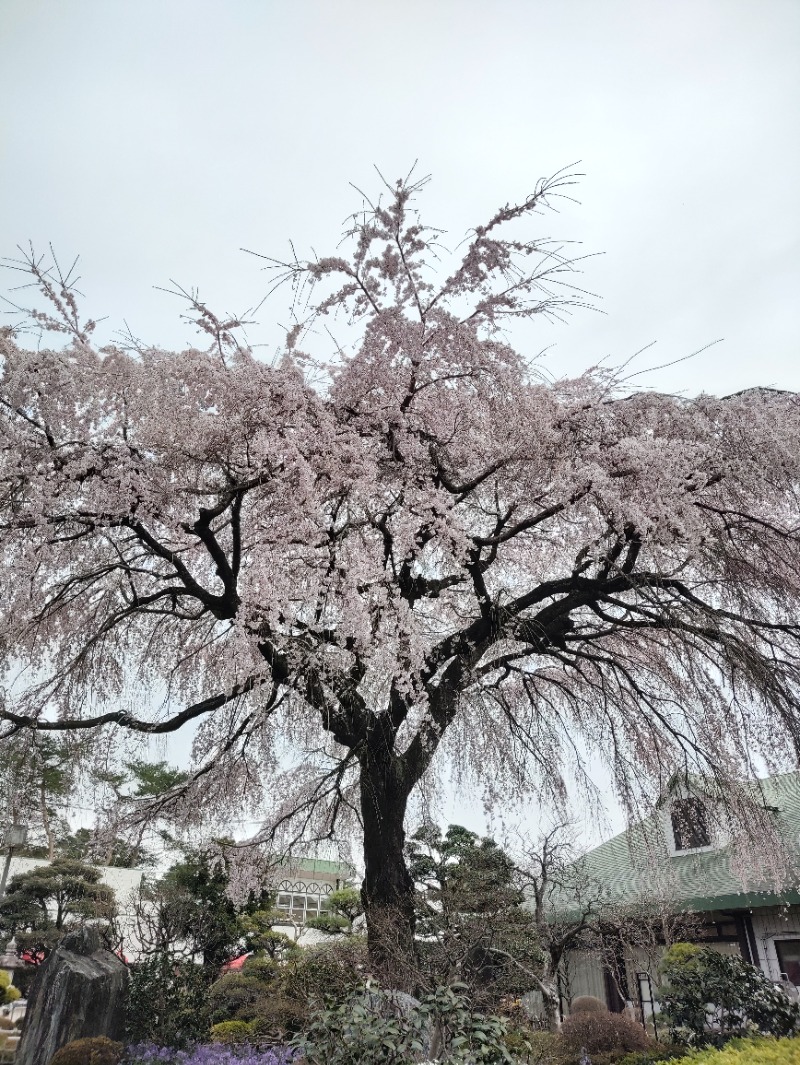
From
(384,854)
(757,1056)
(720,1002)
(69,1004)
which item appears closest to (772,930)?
(720,1002)

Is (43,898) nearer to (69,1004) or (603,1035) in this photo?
(69,1004)

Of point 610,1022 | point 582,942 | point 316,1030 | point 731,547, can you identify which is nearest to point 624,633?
point 731,547

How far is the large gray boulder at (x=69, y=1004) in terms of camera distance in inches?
318

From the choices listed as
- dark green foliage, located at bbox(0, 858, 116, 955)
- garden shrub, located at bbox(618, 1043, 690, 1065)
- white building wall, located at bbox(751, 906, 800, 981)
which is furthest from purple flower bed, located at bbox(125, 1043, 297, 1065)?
dark green foliage, located at bbox(0, 858, 116, 955)

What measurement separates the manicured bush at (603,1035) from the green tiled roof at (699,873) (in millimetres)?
1705

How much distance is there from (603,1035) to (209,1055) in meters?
4.41

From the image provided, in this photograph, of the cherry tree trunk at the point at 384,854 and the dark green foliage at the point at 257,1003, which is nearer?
the cherry tree trunk at the point at 384,854

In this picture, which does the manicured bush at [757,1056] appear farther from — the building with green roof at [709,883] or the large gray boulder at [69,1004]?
the large gray boulder at [69,1004]

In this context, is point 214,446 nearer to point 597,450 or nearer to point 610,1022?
point 597,450

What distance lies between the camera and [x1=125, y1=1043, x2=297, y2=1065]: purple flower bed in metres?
7.29

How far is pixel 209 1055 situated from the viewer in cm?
778

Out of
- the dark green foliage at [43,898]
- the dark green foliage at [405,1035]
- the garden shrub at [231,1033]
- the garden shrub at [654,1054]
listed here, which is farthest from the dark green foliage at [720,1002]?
the dark green foliage at [43,898]

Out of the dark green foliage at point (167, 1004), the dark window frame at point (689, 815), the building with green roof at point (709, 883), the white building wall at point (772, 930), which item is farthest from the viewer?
the white building wall at point (772, 930)

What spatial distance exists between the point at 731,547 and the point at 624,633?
8.16 feet
